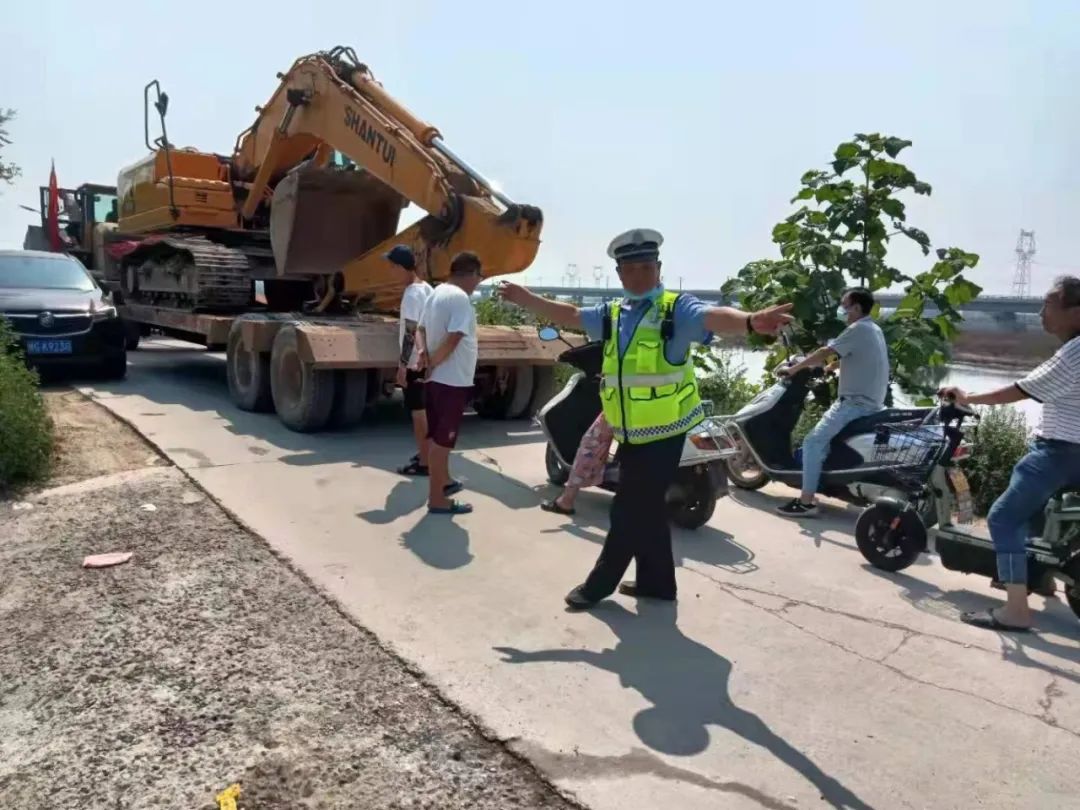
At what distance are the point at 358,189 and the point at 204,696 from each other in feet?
25.4

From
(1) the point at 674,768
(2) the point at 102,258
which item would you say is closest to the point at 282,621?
(1) the point at 674,768

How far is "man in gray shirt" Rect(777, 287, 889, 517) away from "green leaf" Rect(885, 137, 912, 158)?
94.5 inches

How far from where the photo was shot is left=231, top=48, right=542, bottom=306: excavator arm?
26.0 feet

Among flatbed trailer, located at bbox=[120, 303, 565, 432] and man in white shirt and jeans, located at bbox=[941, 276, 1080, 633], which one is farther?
flatbed trailer, located at bbox=[120, 303, 565, 432]

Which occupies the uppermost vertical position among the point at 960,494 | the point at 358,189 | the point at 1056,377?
the point at 358,189

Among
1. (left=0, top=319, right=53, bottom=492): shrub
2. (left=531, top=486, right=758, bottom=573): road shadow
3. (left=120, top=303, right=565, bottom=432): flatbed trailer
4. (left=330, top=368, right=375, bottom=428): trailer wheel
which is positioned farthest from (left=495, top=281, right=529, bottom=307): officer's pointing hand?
(left=330, top=368, right=375, bottom=428): trailer wheel

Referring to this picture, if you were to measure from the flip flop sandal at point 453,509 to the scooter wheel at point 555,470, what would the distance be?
935 mm

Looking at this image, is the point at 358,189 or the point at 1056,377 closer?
the point at 1056,377

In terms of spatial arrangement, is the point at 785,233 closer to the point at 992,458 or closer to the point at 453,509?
the point at 992,458

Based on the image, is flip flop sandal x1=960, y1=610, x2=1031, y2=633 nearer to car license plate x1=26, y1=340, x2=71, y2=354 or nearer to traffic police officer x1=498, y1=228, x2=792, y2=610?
traffic police officer x1=498, y1=228, x2=792, y2=610

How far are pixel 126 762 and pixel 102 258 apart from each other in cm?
1327

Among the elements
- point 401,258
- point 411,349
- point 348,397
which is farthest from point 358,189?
point 411,349

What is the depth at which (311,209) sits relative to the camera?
32.9 ft

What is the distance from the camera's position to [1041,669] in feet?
12.1
